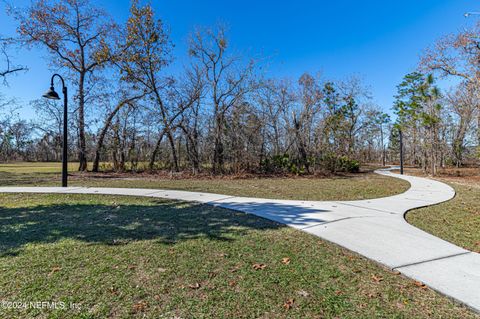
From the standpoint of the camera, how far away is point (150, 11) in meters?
12.1

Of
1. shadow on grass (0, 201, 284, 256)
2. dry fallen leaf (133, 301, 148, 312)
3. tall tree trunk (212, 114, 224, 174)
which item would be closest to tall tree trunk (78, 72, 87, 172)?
tall tree trunk (212, 114, 224, 174)

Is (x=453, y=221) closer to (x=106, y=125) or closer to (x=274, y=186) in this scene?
(x=274, y=186)

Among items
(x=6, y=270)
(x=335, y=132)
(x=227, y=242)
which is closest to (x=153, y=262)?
(x=227, y=242)

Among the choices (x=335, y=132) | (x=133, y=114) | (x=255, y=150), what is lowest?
(x=255, y=150)

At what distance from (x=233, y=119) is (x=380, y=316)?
1151cm

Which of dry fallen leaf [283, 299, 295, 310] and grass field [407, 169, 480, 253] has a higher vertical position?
grass field [407, 169, 480, 253]

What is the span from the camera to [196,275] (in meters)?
2.26

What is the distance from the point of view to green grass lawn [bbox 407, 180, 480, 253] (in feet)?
10.5

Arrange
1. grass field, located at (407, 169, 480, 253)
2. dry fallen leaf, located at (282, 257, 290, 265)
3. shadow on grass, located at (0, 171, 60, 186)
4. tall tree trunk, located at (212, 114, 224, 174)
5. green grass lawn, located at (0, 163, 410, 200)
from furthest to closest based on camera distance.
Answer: tall tree trunk, located at (212, 114, 224, 174) → shadow on grass, located at (0, 171, 60, 186) → green grass lawn, located at (0, 163, 410, 200) → grass field, located at (407, 169, 480, 253) → dry fallen leaf, located at (282, 257, 290, 265)

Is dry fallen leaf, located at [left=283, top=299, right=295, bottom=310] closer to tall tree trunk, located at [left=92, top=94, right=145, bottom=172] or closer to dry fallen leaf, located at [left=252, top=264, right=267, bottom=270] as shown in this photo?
dry fallen leaf, located at [left=252, top=264, right=267, bottom=270]

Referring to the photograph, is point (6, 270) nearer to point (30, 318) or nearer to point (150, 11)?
point (30, 318)

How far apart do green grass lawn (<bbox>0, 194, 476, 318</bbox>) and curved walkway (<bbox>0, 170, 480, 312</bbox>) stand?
0.22 m

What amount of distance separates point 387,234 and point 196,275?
277 cm

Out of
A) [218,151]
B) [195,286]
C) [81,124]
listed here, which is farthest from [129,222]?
[81,124]
